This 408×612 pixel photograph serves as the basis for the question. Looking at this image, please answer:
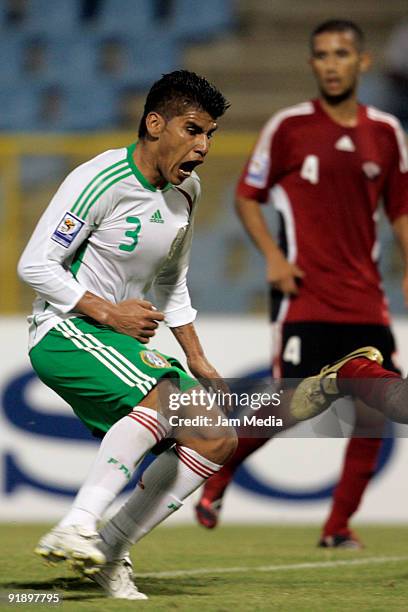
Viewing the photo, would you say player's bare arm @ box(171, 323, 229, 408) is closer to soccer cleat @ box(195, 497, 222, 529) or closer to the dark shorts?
the dark shorts

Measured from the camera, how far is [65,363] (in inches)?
160

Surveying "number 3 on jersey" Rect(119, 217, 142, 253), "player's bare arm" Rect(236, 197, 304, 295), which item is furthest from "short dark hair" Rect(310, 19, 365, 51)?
"number 3 on jersey" Rect(119, 217, 142, 253)

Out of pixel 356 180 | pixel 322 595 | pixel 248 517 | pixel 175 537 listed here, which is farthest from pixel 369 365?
pixel 248 517

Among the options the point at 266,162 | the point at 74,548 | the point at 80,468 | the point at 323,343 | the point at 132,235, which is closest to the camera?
the point at 74,548

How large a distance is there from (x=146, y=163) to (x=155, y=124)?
0.13 meters

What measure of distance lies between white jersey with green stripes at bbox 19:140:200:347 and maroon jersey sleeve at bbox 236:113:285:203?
1708mm

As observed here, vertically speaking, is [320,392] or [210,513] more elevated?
[320,392]

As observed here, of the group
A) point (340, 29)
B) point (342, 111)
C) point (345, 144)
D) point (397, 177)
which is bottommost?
point (397, 177)

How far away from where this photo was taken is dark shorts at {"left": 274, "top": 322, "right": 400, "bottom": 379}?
228 inches

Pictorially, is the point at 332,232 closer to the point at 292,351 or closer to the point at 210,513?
the point at 292,351

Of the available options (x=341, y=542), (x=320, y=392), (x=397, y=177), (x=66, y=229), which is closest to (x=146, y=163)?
(x=66, y=229)

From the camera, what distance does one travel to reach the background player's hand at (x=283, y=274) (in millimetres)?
5891

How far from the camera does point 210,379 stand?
4297mm

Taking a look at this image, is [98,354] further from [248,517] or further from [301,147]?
[248,517]
